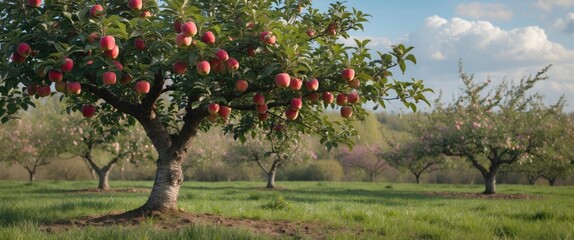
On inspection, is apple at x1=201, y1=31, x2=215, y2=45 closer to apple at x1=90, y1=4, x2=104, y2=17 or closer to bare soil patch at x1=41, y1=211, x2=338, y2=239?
apple at x1=90, y1=4, x2=104, y2=17

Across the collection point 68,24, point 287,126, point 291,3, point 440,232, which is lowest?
point 440,232

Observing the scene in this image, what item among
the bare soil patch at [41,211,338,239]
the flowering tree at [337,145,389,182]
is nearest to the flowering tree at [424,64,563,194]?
the bare soil patch at [41,211,338,239]

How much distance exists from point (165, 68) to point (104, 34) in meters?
0.93

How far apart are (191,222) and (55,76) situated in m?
3.33

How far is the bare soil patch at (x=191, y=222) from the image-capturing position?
7664 mm

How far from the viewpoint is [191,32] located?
5758 millimetres

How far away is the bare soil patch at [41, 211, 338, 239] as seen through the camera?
25.1ft

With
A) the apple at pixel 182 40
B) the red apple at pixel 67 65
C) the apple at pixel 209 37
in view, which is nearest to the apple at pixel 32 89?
the red apple at pixel 67 65

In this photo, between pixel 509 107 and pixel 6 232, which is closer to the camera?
pixel 6 232

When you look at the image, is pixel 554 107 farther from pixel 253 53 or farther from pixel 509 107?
pixel 253 53

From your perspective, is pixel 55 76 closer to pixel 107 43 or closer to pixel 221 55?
pixel 107 43

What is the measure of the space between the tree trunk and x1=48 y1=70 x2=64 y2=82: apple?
9.18 ft

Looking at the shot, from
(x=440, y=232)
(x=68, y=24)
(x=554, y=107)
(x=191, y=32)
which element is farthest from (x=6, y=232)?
(x=554, y=107)

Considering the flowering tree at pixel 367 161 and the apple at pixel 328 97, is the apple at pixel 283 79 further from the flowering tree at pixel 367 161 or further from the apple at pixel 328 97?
the flowering tree at pixel 367 161
